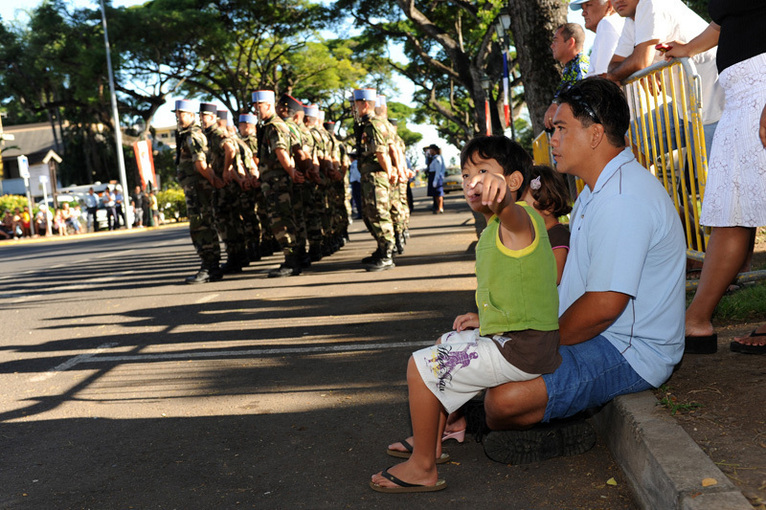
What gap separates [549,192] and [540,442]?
1454mm

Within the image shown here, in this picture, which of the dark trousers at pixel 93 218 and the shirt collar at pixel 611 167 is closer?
the shirt collar at pixel 611 167

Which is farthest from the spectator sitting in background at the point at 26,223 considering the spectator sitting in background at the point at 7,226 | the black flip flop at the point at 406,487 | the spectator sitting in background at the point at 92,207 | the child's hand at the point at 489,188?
the child's hand at the point at 489,188

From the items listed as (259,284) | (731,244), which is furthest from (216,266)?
(731,244)

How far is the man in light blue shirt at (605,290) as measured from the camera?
10.5 feet

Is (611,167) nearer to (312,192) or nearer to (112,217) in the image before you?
(312,192)

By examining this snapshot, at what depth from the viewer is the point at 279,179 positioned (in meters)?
11.2

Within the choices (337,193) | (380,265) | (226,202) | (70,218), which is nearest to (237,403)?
(380,265)

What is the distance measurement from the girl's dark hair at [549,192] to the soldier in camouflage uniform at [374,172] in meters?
6.56

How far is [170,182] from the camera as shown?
67.1m

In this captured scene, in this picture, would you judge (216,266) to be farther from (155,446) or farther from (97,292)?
(155,446)

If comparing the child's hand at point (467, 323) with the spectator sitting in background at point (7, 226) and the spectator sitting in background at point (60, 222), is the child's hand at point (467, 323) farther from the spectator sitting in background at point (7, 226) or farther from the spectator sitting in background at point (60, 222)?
the spectator sitting in background at point (7, 226)

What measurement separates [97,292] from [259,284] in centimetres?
234

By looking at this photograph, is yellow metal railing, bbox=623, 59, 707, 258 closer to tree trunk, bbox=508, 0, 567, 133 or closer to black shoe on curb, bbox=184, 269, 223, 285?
tree trunk, bbox=508, 0, 567, 133

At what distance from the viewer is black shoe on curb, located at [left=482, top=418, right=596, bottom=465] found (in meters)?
3.38
